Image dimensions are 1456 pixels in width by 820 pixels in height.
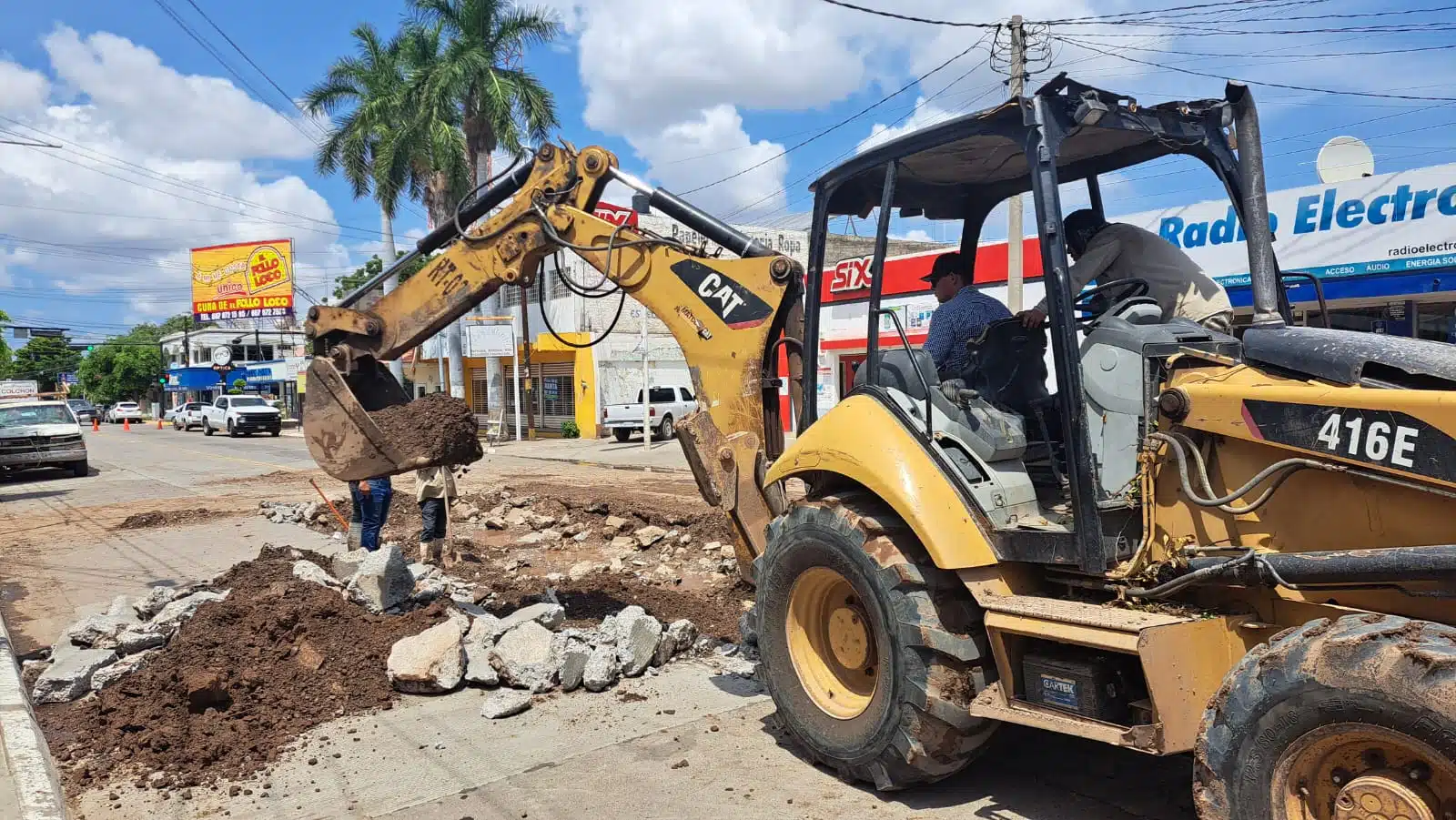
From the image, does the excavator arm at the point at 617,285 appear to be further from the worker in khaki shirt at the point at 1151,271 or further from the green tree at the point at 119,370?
the green tree at the point at 119,370

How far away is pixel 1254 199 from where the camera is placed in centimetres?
400

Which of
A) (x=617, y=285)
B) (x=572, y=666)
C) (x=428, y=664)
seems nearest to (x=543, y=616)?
(x=572, y=666)

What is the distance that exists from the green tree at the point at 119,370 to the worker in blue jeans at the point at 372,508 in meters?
81.5

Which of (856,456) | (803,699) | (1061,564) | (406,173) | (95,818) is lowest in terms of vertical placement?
(95,818)

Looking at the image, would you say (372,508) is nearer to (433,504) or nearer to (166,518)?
(433,504)

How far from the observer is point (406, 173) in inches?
1214

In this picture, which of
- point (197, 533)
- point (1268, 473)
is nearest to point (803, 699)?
point (1268, 473)

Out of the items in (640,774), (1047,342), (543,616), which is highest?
(1047,342)

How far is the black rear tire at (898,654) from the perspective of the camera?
12.9 ft

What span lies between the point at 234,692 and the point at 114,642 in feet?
6.24

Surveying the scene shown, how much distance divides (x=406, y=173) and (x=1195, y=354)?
30.3m

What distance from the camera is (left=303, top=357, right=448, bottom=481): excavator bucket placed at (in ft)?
21.3

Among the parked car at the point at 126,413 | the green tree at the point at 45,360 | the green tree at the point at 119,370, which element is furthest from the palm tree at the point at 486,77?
the green tree at the point at 45,360

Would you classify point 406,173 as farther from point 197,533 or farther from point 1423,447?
point 1423,447
